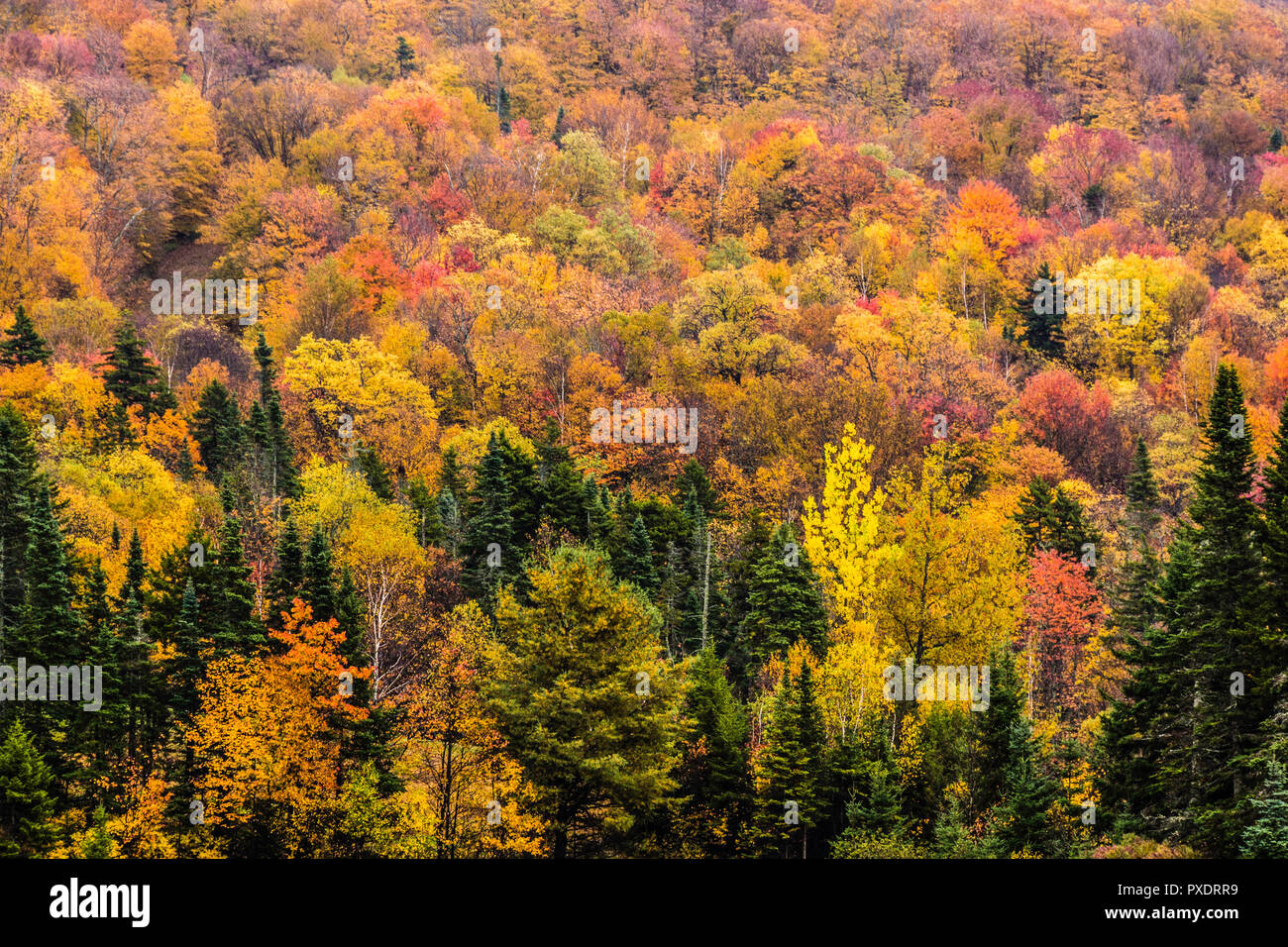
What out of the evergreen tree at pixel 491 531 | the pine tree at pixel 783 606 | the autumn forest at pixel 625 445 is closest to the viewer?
the autumn forest at pixel 625 445

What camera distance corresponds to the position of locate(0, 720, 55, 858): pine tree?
38.6 m

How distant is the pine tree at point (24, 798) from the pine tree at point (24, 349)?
3345 centimetres

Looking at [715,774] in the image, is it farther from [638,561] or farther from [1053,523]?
[1053,523]

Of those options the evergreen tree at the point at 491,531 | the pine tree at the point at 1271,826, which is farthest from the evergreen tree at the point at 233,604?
the pine tree at the point at 1271,826

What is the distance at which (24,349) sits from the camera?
68062 mm

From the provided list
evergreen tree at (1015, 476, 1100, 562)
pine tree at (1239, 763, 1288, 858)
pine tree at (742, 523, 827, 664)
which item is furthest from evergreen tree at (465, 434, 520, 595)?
pine tree at (1239, 763, 1288, 858)

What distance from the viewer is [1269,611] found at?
3416 centimetres

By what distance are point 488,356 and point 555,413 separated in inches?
231

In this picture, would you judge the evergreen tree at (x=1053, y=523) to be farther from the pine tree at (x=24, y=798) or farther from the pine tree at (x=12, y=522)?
the pine tree at (x=12, y=522)

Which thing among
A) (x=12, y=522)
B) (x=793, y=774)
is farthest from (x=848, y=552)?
(x=12, y=522)

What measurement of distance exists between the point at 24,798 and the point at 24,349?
3579cm

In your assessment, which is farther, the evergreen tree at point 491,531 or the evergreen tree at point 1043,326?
the evergreen tree at point 1043,326

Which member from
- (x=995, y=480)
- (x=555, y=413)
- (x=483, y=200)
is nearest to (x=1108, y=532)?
(x=995, y=480)

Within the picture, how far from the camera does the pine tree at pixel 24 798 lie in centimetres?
3862
